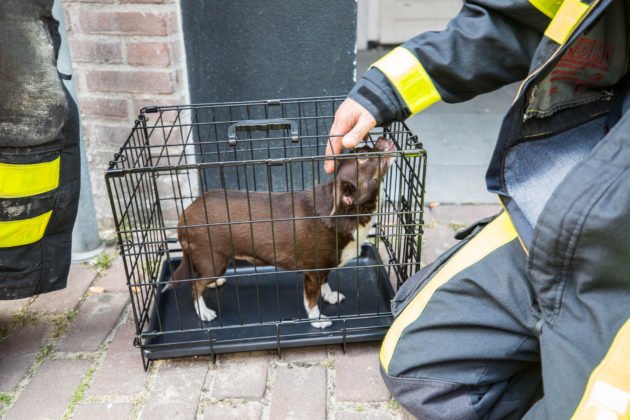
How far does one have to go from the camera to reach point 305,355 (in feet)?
6.49

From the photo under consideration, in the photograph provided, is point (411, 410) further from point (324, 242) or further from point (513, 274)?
point (324, 242)

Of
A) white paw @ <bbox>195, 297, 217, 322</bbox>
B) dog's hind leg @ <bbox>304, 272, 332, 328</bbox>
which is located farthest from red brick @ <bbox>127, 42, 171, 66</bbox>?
dog's hind leg @ <bbox>304, 272, 332, 328</bbox>

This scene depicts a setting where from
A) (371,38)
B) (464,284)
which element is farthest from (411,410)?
(371,38)

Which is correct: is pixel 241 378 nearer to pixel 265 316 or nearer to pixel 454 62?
pixel 265 316

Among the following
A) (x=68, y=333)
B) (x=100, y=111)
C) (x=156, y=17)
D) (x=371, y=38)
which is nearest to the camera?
(x=68, y=333)

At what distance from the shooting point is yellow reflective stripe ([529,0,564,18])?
1.52 meters

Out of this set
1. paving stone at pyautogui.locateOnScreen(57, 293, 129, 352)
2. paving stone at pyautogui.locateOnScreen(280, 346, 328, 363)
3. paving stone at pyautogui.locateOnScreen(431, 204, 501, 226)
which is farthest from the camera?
paving stone at pyautogui.locateOnScreen(431, 204, 501, 226)

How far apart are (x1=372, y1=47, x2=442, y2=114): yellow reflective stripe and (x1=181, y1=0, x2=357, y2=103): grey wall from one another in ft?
3.42

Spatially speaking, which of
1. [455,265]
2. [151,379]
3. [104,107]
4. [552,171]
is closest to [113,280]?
[151,379]

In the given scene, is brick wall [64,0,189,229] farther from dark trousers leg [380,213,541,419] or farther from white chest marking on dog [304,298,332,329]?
dark trousers leg [380,213,541,419]

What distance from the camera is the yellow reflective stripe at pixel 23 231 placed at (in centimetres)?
168

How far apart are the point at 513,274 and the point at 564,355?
0.33 metres

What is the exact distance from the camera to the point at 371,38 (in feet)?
19.0

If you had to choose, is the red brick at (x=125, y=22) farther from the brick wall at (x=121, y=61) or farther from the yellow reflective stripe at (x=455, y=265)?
the yellow reflective stripe at (x=455, y=265)
